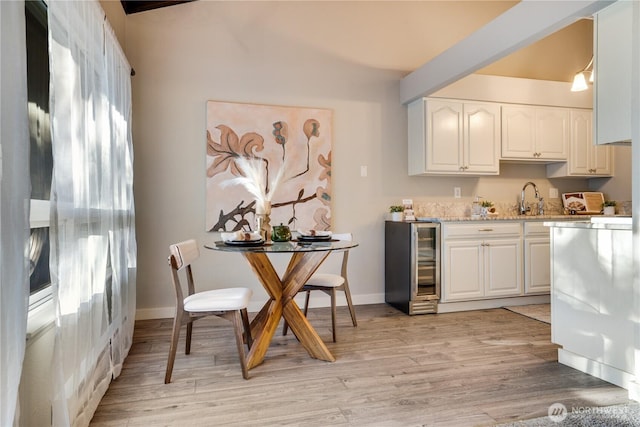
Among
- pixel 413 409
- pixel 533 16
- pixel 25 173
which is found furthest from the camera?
pixel 533 16

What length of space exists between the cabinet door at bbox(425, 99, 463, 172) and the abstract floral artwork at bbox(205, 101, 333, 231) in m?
1.07

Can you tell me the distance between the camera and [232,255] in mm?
3736

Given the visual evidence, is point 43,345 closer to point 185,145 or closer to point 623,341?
point 185,145

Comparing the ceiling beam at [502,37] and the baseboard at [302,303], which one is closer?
the ceiling beam at [502,37]

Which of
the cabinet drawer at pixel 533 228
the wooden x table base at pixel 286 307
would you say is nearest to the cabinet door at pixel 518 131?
the cabinet drawer at pixel 533 228

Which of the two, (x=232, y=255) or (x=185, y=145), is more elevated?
(x=185, y=145)

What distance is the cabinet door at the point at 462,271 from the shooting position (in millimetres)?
3676

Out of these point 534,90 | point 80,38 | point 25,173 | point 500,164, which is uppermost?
point 534,90

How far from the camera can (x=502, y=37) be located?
281 centimetres

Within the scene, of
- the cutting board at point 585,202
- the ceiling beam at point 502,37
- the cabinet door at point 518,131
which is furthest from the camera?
the cutting board at point 585,202

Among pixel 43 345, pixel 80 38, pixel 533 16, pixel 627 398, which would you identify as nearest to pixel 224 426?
pixel 43 345

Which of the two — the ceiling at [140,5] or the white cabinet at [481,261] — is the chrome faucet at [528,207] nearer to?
the white cabinet at [481,261]

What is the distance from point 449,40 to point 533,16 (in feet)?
6.30

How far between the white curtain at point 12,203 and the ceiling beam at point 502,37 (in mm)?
2831
